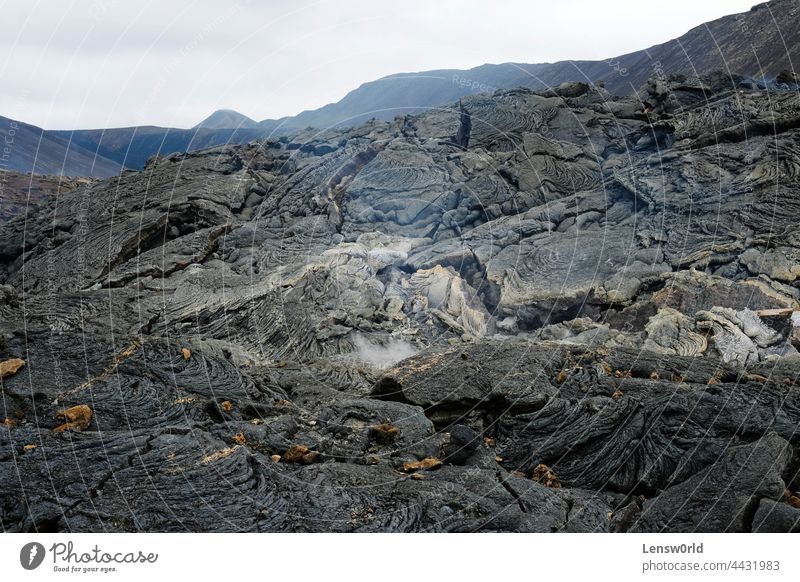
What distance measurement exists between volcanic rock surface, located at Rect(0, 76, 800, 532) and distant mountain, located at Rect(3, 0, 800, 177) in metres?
2.44

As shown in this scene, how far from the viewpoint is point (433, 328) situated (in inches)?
658

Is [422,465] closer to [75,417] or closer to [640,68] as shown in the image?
[75,417]

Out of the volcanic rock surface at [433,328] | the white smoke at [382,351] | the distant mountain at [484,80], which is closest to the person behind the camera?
the volcanic rock surface at [433,328]

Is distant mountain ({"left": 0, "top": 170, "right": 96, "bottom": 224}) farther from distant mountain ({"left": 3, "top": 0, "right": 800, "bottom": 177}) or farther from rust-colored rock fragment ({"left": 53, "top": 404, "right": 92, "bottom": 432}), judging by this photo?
rust-colored rock fragment ({"left": 53, "top": 404, "right": 92, "bottom": 432})

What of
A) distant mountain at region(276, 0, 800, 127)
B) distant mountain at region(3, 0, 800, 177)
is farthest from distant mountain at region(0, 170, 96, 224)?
distant mountain at region(276, 0, 800, 127)

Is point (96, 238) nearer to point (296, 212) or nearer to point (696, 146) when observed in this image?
point (296, 212)

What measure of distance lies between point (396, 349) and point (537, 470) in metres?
7.12
